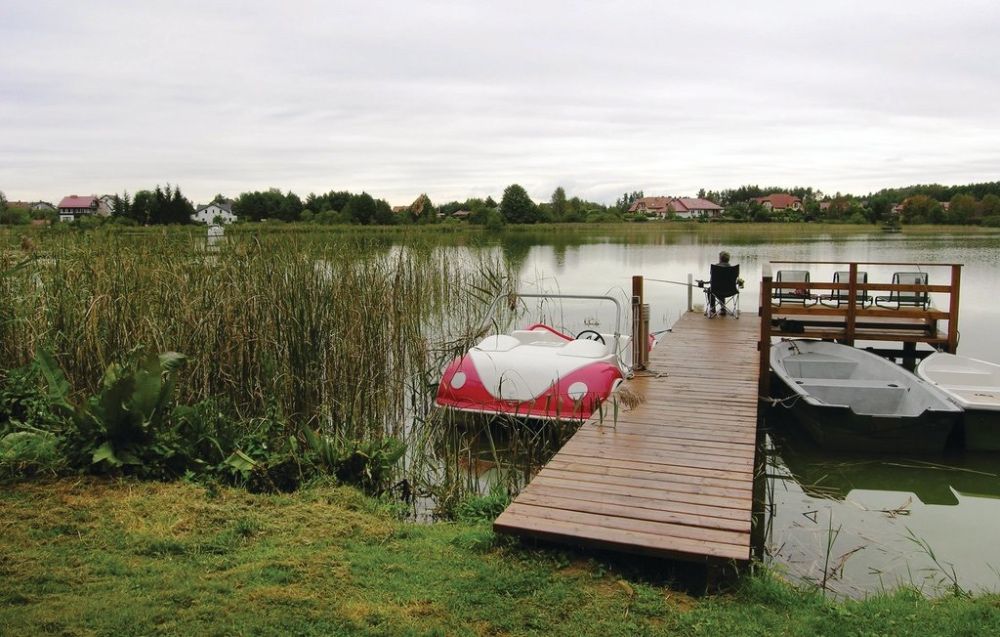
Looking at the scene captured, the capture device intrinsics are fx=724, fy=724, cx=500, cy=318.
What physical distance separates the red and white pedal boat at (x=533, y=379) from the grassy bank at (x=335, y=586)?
287 centimetres

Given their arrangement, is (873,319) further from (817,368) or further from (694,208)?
(694,208)

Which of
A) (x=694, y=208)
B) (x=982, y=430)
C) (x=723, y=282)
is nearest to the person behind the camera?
(x=982, y=430)

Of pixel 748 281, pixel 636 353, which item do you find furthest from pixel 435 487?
pixel 748 281

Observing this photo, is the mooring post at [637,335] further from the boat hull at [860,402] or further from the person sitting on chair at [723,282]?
the person sitting on chair at [723,282]

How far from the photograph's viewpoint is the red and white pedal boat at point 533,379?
23.2 feet

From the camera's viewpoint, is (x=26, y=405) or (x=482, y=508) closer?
(x=482, y=508)

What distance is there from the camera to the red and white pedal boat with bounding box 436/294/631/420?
279 inches

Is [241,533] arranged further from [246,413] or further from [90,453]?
[246,413]

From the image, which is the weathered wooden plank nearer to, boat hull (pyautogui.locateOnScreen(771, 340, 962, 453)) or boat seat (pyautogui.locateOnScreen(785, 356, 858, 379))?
boat hull (pyautogui.locateOnScreen(771, 340, 962, 453))

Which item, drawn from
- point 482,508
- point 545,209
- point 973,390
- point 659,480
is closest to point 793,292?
point 973,390

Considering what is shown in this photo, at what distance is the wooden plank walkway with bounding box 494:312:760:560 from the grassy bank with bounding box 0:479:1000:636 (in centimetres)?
16

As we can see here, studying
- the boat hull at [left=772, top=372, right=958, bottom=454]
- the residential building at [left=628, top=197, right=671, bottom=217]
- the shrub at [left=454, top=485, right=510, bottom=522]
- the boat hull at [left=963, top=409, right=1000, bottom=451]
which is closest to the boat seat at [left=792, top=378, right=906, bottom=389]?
the boat hull at [left=772, top=372, right=958, bottom=454]

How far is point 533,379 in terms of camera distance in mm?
7270

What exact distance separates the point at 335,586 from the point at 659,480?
90.1 inches
